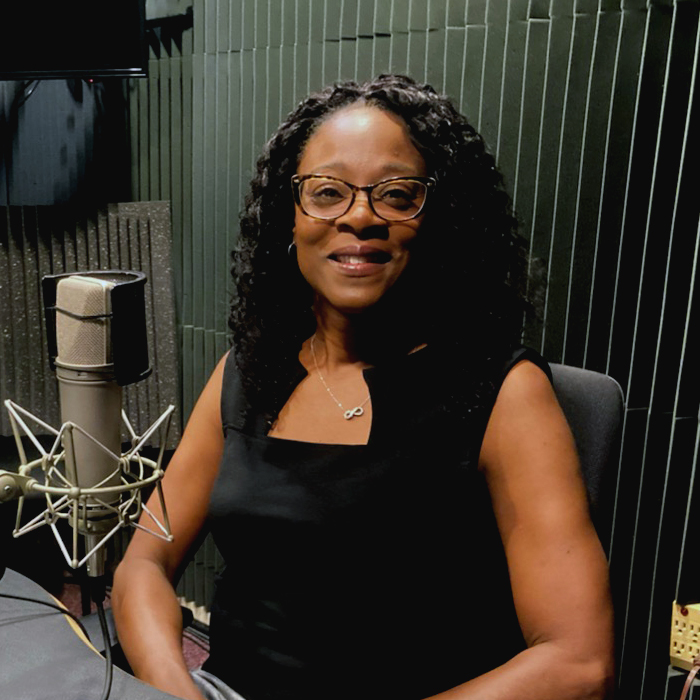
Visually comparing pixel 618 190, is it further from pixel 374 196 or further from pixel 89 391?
pixel 89 391

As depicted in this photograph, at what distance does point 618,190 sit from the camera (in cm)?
203

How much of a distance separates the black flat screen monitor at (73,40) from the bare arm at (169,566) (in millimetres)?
1559

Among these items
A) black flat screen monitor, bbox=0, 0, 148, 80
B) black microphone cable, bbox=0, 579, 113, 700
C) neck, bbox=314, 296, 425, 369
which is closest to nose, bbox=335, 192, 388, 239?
neck, bbox=314, 296, 425, 369

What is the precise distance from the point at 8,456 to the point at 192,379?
0.68 meters

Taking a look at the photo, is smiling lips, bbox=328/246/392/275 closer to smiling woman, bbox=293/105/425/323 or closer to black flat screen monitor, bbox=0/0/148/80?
smiling woman, bbox=293/105/425/323

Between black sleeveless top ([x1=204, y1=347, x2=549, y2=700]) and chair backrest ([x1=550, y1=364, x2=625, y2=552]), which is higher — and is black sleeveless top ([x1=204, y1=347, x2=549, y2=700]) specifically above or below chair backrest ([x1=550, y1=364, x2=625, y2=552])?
below

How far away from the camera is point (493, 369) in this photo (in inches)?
54.2

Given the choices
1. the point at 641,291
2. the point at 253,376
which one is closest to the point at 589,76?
the point at 641,291

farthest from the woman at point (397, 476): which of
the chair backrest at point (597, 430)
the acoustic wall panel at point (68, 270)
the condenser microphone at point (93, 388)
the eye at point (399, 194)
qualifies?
the acoustic wall panel at point (68, 270)

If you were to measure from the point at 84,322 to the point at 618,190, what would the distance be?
151 centimetres

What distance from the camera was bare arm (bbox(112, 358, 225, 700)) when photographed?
1366mm

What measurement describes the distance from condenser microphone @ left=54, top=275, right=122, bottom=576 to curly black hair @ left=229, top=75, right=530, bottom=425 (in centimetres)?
67

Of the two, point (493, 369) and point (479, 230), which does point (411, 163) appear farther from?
point (493, 369)

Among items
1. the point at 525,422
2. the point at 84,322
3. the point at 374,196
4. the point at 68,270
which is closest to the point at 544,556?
the point at 525,422
